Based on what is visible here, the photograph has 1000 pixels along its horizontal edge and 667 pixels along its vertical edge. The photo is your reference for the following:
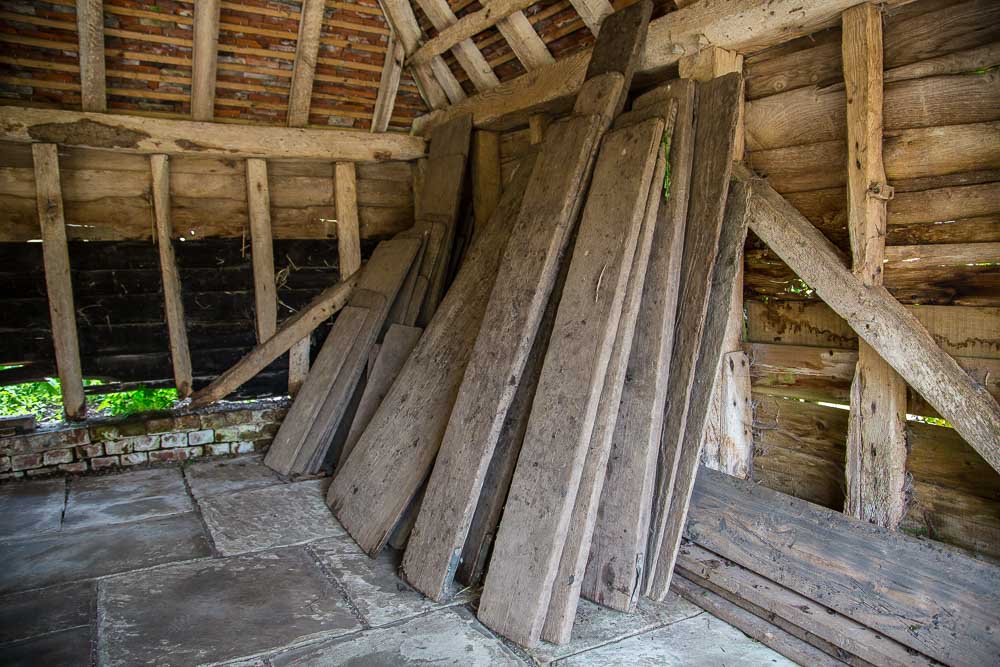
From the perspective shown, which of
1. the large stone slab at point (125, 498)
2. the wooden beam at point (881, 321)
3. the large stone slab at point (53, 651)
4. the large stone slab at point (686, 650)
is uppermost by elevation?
the wooden beam at point (881, 321)

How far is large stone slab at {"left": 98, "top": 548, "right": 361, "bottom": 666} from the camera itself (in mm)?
2428

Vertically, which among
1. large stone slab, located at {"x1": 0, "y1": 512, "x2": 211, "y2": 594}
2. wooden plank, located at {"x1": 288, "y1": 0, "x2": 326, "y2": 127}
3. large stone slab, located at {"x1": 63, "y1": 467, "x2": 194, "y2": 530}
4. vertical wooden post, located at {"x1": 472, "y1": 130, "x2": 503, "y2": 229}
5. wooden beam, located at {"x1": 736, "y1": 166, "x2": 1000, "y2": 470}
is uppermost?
wooden plank, located at {"x1": 288, "y1": 0, "x2": 326, "y2": 127}

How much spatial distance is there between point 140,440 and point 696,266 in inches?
140

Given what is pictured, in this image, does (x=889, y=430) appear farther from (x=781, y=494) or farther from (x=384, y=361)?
(x=384, y=361)

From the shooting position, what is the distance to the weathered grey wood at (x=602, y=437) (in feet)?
8.03

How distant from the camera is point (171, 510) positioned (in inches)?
146

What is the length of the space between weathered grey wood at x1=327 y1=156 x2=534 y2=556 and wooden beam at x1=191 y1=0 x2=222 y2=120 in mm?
1991

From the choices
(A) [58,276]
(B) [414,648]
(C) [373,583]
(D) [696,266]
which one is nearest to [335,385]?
(C) [373,583]

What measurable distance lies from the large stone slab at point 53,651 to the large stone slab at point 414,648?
2.15ft

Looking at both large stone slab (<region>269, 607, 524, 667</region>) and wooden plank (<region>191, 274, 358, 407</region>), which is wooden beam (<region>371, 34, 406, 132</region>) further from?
large stone slab (<region>269, 607, 524, 667</region>)

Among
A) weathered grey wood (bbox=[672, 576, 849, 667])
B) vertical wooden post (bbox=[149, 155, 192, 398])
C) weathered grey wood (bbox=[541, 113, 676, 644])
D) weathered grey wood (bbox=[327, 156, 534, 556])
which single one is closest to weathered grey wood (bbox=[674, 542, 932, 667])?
weathered grey wood (bbox=[672, 576, 849, 667])

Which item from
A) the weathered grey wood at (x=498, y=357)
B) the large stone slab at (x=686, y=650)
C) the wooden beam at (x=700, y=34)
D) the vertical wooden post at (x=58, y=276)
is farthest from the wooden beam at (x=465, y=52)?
the large stone slab at (x=686, y=650)

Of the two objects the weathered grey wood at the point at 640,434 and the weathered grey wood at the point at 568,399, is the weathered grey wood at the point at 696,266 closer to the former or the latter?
the weathered grey wood at the point at 640,434

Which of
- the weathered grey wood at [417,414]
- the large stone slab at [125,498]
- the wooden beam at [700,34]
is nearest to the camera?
the wooden beam at [700,34]
